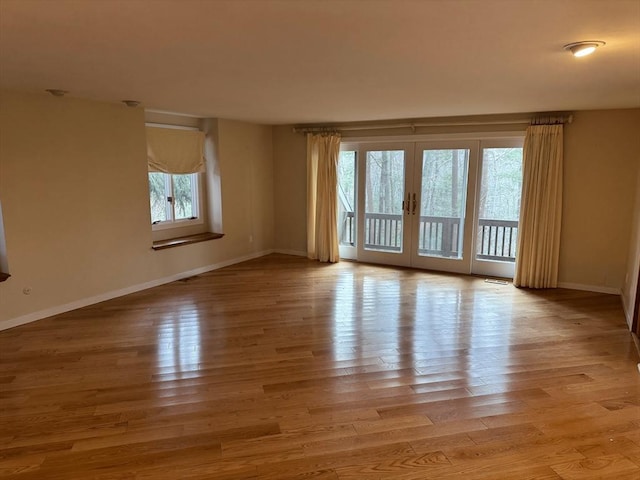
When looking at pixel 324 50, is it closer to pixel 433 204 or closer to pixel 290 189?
pixel 433 204

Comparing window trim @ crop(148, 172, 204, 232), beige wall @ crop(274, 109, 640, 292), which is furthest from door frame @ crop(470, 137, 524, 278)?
window trim @ crop(148, 172, 204, 232)

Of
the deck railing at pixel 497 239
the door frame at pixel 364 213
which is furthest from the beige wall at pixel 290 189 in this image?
the deck railing at pixel 497 239

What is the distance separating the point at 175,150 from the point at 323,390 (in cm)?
401

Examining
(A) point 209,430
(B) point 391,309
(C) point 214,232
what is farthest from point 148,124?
(A) point 209,430

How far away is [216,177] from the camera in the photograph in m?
6.04

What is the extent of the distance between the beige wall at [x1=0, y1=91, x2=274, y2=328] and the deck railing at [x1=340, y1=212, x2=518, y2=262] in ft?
8.79

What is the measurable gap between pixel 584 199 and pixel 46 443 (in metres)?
5.63

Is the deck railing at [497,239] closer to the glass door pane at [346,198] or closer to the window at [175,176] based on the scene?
the glass door pane at [346,198]

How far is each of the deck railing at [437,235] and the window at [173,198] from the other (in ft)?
7.75

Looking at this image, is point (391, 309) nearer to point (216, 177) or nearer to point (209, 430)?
point (209, 430)

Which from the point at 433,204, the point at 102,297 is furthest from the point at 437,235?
the point at 102,297

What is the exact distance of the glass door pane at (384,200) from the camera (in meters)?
6.20

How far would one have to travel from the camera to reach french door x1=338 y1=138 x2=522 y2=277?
5570mm

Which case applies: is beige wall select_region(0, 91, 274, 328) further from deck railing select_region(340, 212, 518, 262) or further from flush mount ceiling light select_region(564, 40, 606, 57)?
flush mount ceiling light select_region(564, 40, 606, 57)
